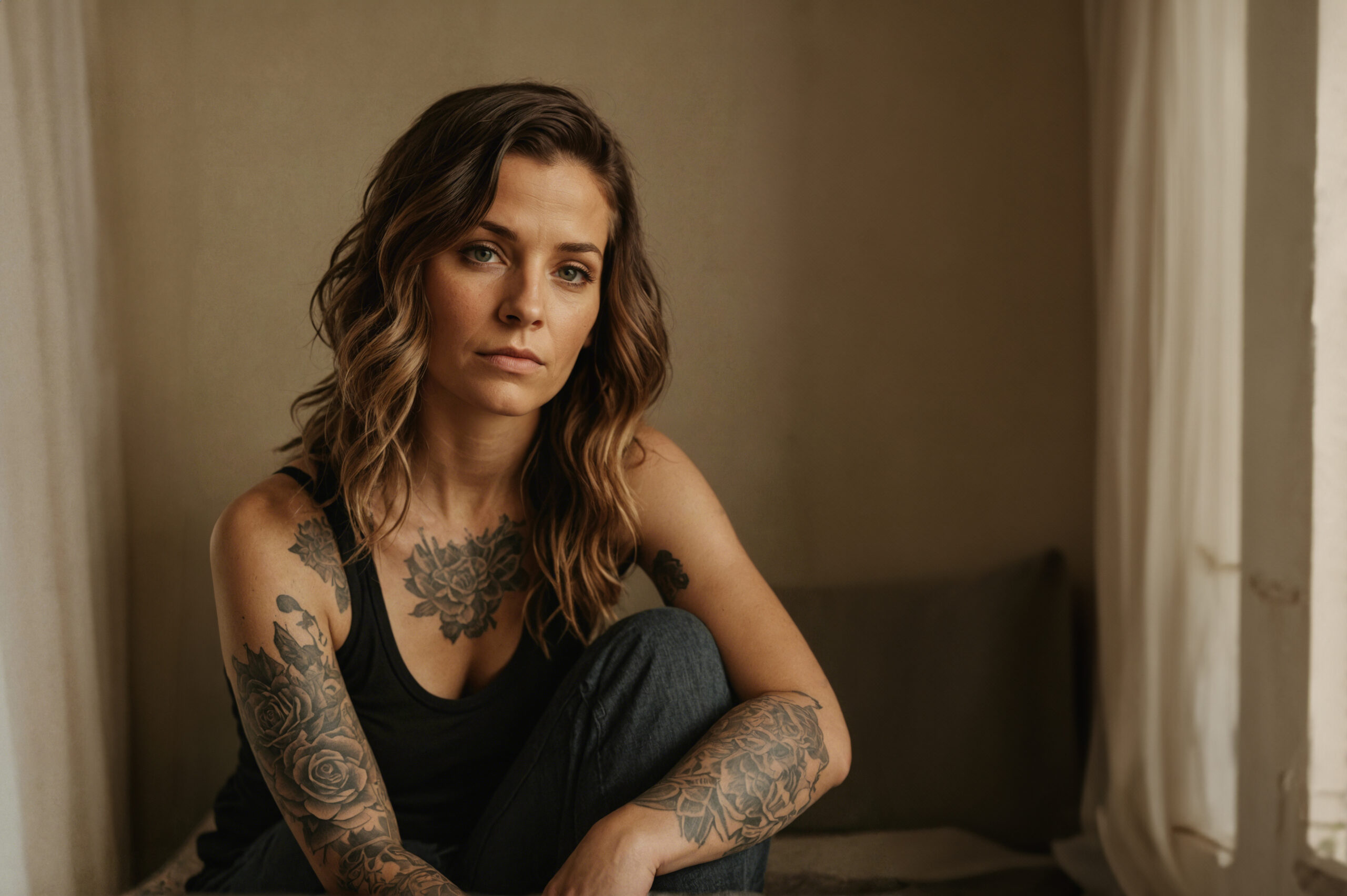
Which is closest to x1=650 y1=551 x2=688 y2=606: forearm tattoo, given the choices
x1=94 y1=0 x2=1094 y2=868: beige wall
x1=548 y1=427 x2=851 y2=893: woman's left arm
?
x1=548 y1=427 x2=851 y2=893: woman's left arm

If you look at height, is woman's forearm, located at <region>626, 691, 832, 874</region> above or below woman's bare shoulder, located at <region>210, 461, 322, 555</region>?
below

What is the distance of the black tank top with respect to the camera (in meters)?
1.03

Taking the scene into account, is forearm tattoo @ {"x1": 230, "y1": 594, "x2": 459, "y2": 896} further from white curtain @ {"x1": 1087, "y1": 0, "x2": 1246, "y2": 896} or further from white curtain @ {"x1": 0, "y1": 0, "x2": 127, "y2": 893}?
white curtain @ {"x1": 1087, "y1": 0, "x2": 1246, "y2": 896}

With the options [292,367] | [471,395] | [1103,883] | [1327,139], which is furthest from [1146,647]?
[292,367]

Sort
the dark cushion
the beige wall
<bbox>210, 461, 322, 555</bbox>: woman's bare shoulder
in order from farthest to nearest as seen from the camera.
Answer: the dark cushion < the beige wall < <bbox>210, 461, 322, 555</bbox>: woman's bare shoulder

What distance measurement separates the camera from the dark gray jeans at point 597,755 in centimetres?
95

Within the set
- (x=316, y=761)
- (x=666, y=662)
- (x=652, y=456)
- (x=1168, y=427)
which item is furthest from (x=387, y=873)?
(x=1168, y=427)

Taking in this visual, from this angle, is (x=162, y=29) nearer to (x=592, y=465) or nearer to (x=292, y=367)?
(x=292, y=367)

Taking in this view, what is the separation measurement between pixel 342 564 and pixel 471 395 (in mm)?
238

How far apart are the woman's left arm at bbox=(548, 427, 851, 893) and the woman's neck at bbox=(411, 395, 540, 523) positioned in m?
0.16

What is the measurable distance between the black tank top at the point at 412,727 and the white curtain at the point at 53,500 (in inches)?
6.7

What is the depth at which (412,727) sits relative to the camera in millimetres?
1053

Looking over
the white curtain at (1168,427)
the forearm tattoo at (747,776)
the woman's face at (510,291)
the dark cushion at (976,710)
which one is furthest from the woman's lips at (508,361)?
the white curtain at (1168,427)

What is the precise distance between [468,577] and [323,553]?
0.20 meters
